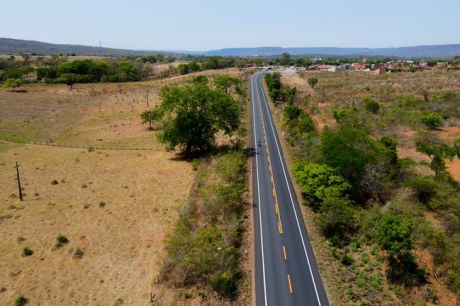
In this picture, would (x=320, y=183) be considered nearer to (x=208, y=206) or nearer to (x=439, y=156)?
(x=208, y=206)

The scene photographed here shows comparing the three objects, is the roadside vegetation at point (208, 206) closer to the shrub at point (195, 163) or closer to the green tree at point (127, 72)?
the shrub at point (195, 163)

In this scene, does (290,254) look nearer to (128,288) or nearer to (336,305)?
(336,305)

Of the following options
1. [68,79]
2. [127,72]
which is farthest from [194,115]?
[127,72]

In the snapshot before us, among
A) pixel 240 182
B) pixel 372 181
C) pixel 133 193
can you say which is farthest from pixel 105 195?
pixel 372 181

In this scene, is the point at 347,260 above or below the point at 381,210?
below

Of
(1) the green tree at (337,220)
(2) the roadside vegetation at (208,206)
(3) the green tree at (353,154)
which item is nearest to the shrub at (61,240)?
(2) the roadside vegetation at (208,206)
